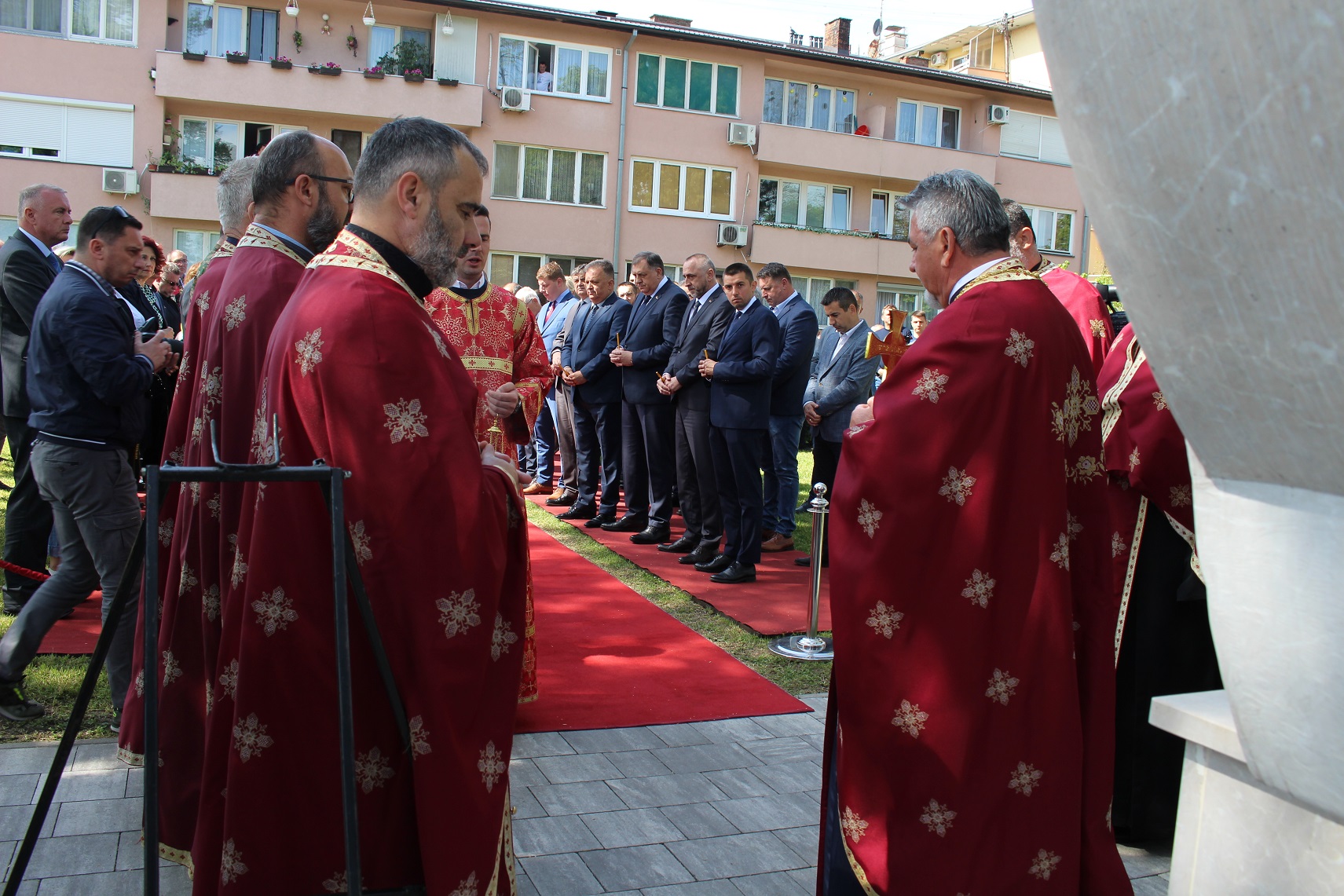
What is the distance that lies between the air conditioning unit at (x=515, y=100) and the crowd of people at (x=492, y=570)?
21732 mm

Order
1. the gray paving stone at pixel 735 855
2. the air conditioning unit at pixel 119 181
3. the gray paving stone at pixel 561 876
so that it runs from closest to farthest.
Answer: the gray paving stone at pixel 561 876 < the gray paving stone at pixel 735 855 < the air conditioning unit at pixel 119 181

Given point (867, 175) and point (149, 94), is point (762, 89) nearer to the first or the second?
point (867, 175)

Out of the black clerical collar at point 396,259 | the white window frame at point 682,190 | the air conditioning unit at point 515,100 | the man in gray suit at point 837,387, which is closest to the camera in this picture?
the black clerical collar at point 396,259

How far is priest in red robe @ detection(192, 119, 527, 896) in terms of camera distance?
7.53 feet

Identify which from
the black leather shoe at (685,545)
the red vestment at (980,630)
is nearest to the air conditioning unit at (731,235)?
the black leather shoe at (685,545)

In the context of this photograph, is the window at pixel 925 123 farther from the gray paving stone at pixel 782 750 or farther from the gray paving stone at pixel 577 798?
the gray paving stone at pixel 577 798

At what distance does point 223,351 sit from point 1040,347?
231 cm

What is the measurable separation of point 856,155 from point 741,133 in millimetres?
3413

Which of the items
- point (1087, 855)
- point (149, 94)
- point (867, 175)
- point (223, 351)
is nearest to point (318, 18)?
point (149, 94)

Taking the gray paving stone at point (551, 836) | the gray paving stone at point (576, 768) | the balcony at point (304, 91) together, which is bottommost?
the gray paving stone at point (576, 768)

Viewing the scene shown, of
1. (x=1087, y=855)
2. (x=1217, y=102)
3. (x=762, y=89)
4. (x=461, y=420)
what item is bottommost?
(x=1087, y=855)

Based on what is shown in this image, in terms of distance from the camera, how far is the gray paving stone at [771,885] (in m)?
3.27

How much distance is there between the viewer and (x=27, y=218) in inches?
233

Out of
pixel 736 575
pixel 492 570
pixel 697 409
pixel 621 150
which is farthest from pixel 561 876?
pixel 621 150
